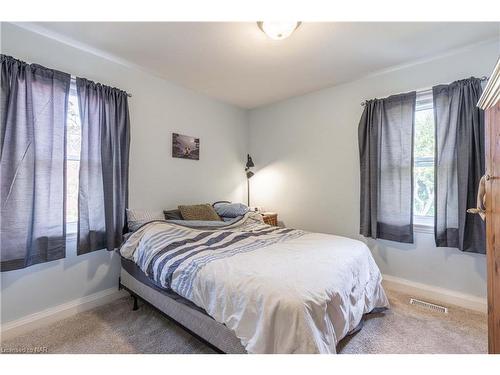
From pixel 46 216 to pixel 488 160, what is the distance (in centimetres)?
292

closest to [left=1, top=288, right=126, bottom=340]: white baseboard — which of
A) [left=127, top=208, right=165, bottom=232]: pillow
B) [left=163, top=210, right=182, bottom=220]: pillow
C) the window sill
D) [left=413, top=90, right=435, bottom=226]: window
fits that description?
[left=127, top=208, right=165, bottom=232]: pillow

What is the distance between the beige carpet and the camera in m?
1.59

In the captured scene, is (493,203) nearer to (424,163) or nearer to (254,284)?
(254,284)

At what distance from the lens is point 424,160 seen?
2.39m

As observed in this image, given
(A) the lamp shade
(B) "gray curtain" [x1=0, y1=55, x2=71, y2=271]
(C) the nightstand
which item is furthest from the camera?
(A) the lamp shade

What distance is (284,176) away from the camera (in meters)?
3.48

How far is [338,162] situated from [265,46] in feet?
5.35

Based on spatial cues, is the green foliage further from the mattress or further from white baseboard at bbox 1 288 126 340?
white baseboard at bbox 1 288 126 340

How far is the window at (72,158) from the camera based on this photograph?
2023 mm

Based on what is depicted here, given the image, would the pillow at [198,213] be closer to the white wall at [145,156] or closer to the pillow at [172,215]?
the pillow at [172,215]

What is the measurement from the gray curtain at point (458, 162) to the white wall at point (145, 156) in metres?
2.54

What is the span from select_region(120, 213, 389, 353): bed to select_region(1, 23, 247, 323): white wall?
452 mm

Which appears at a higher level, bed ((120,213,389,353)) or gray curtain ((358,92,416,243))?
gray curtain ((358,92,416,243))
